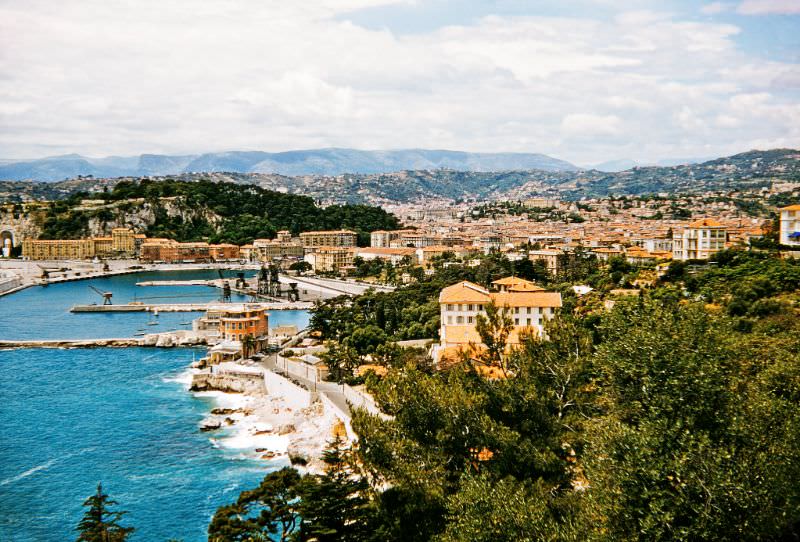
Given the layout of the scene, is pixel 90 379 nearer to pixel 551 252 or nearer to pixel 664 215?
pixel 551 252

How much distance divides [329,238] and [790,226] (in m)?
45.0

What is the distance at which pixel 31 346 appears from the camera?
26.4m

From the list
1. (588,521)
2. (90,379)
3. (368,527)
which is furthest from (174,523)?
(90,379)

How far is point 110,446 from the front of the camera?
15.0m

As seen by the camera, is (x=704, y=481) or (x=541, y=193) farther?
(x=541, y=193)

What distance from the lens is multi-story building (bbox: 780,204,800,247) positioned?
23.3 metres

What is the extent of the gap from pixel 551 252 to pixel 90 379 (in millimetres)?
21073

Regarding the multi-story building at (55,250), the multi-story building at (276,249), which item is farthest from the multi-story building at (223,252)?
the multi-story building at (55,250)

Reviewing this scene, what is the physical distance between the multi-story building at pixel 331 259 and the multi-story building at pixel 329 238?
7776 mm

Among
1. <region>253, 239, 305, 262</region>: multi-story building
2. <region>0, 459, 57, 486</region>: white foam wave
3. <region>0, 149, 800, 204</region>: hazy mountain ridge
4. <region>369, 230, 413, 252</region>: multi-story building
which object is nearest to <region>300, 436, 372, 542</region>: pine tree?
<region>0, 459, 57, 486</region>: white foam wave

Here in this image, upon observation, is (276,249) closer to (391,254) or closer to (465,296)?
(391,254)

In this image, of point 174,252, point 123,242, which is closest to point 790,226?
point 174,252

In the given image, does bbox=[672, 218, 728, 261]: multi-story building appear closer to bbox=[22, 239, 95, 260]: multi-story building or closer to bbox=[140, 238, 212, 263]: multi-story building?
bbox=[140, 238, 212, 263]: multi-story building

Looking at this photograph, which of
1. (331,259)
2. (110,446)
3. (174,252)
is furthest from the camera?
(174,252)
